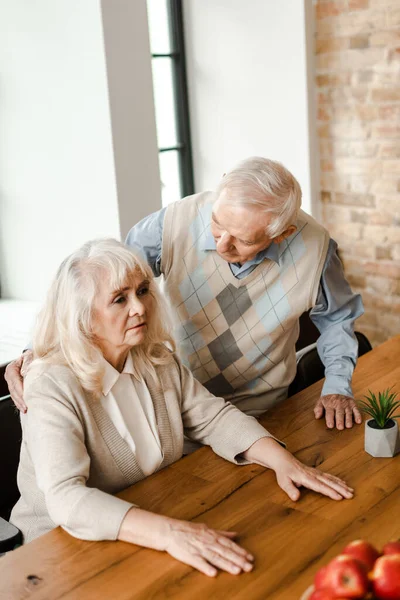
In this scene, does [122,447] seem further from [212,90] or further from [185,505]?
[212,90]

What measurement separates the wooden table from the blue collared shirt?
10.5 inches

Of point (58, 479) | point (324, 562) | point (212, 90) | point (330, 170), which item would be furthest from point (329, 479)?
point (212, 90)

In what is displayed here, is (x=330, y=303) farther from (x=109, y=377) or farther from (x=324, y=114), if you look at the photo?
(x=324, y=114)

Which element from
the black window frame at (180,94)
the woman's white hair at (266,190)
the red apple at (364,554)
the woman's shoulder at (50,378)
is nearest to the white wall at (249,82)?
the black window frame at (180,94)

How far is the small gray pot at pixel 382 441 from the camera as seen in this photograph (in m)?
1.98

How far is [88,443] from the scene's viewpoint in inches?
73.9

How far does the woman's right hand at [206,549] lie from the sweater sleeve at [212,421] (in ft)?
1.36

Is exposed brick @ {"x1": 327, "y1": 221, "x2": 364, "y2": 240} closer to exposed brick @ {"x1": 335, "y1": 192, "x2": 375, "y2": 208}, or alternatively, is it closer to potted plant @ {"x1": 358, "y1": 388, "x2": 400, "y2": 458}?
exposed brick @ {"x1": 335, "y1": 192, "x2": 375, "y2": 208}

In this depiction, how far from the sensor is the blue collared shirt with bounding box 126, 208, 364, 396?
236 centimetres

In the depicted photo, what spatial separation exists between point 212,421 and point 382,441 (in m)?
0.45

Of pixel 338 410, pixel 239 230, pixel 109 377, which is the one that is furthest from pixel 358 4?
pixel 109 377

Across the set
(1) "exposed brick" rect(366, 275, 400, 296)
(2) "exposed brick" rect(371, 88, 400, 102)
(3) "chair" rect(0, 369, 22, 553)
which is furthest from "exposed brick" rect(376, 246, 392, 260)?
(3) "chair" rect(0, 369, 22, 553)

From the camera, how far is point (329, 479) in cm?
186

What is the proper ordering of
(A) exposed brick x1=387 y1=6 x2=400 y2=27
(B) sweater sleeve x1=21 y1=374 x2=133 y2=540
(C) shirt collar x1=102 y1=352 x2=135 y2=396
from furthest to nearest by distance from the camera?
(A) exposed brick x1=387 y1=6 x2=400 y2=27 → (C) shirt collar x1=102 y1=352 x2=135 y2=396 → (B) sweater sleeve x1=21 y1=374 x2=133 y2=540
